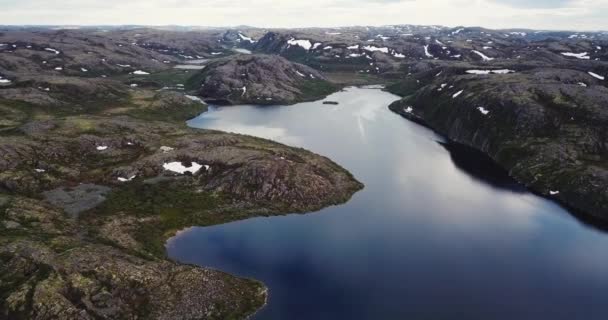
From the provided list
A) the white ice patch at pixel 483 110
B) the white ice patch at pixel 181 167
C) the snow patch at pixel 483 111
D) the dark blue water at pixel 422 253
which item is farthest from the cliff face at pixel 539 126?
the white ice patch at pixel 181 167

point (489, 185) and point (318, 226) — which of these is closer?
point (318, 226)

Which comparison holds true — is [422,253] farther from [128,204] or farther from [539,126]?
[539,126]

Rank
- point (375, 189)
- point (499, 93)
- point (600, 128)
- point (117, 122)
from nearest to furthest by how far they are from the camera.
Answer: point (375, 189) → point (600, 128) → point (117, 122) → point (499, 93)

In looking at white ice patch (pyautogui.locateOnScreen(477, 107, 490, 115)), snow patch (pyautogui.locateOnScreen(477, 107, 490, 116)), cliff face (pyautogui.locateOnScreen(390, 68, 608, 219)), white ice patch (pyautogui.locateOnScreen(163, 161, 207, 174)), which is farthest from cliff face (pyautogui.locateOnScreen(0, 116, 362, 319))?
white ice patch (pyautogui.locateOnScreen(477, 107, 490, 115))

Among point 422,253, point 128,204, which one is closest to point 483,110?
point 422,253

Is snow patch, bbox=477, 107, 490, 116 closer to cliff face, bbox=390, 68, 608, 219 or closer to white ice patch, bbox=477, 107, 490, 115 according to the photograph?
white ice patch, bbox=477, 107, 490, 115

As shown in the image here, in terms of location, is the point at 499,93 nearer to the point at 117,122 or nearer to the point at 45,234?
the point at 117,122

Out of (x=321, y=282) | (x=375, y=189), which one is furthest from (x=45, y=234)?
(x=375, y=189)

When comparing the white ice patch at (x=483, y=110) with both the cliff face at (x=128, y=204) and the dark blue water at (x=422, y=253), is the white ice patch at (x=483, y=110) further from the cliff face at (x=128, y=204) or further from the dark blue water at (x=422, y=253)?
the cliff face at (x=128, y=204)
